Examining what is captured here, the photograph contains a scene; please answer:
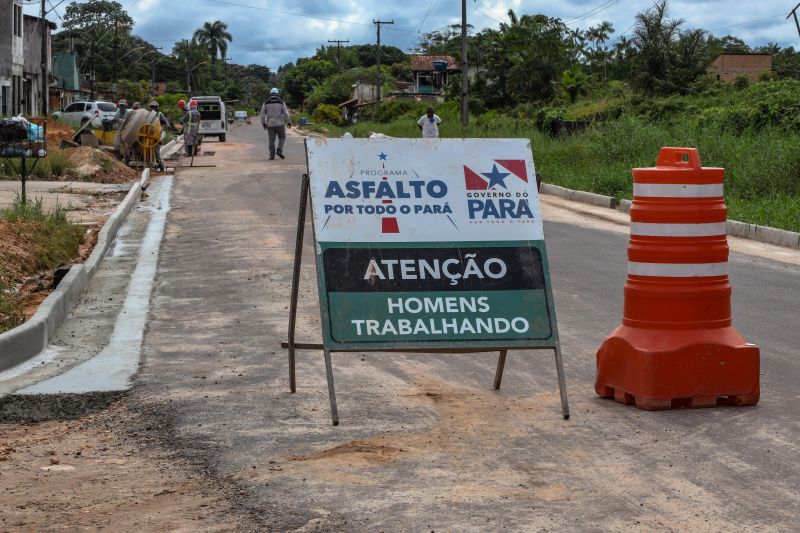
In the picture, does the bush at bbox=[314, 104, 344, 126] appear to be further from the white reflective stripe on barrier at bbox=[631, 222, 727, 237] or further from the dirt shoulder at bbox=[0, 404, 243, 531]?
the dirt shoulder at bbox=[0, 404, 243, 531]

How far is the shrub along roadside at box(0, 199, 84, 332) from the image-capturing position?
10.6m

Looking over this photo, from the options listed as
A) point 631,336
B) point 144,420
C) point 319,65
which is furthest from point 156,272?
point 319,65

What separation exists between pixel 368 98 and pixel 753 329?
372 feet

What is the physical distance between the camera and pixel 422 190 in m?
6.79

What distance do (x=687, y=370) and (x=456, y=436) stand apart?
1502 mm

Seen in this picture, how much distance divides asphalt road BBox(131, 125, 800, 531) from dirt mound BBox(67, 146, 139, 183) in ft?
49.7

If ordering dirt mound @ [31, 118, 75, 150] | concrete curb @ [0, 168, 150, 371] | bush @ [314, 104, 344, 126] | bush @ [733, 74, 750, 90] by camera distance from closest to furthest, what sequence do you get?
concrete curb @ [0, 168, 150, 371] → dirt mound @ [31, 118, 75, 150] → bush @ [733, 74, 750, 90] → bush @ [314, 104, 344, 126]

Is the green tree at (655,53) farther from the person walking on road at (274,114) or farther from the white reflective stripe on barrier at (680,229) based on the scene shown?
the white reflective stripe on barrier at (680,229)

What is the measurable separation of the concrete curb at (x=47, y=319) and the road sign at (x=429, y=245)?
2655 millimetres

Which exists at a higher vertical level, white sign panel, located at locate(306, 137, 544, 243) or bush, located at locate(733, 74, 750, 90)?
bush, located at locate(733, 74, 750, 90)

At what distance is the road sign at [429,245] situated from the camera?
654cm

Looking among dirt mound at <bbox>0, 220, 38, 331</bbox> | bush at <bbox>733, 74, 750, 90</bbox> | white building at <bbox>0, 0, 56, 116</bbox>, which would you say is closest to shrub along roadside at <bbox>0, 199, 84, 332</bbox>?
dirt mound at <bbox>0, 220, 38, 331</bbox>

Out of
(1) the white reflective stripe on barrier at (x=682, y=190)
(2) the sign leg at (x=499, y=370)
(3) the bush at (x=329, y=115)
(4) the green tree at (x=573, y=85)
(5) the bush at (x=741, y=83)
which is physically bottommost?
(2) the sign leg at (x=499, y=370)

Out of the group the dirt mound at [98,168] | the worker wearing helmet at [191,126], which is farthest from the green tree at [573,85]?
the dirt mound at [98,168]
